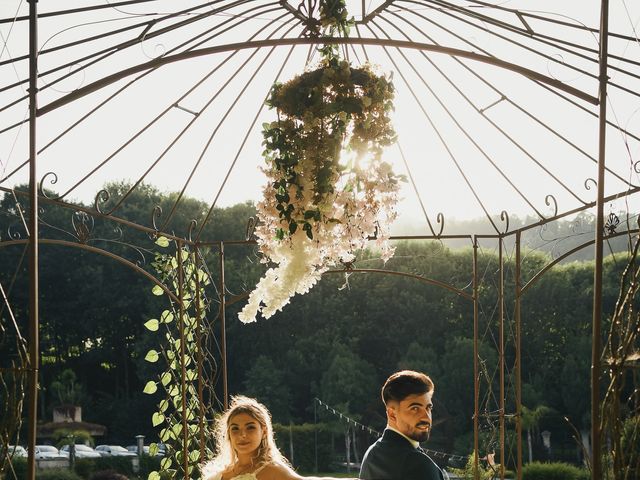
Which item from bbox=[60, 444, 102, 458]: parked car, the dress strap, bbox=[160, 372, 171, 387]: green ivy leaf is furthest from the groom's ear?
bbox=[60, 444, 102, 458]: parked car

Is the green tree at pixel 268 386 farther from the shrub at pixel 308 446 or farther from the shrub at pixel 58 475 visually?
the shrub at pixel 58 475

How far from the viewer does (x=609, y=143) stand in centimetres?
700

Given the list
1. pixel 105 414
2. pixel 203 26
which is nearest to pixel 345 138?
pixel 203 26

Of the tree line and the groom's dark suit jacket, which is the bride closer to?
the groom's dark suit jacket

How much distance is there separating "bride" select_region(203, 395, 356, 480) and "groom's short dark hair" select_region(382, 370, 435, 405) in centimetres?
100

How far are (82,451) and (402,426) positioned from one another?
24.8m

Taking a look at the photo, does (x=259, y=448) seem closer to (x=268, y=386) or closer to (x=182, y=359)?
(x=182, y=359)

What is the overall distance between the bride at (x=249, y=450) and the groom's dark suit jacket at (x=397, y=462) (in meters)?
0.79

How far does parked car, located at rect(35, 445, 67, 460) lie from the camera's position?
84.4 feet

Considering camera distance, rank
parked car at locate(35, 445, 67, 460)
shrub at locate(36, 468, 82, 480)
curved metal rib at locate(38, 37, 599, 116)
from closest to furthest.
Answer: curved metal rib at locate(38, 37, 599, 116) → shrub at locate(36, 468, 82, 480) → parked car at locate(35, 445, 67, 460)

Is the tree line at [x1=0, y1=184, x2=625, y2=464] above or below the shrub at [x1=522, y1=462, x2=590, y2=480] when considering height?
above

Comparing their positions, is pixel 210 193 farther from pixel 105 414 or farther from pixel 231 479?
pixel 231 479

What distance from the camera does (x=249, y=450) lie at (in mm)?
5227

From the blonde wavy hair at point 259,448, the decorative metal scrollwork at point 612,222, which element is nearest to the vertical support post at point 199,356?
the blonde wavy hair at point 259,448
